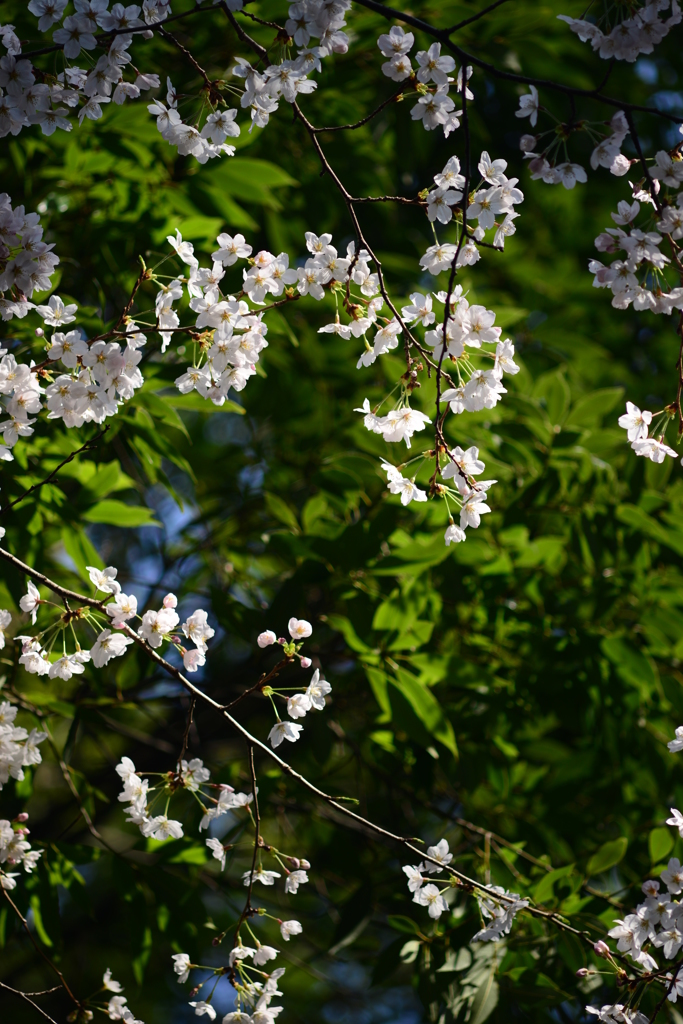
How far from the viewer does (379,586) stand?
2107 millimetres

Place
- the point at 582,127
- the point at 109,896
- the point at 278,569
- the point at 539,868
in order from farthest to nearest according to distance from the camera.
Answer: the point at 109,896
the point at 278,569
the point at 539,868
the point at 582,127

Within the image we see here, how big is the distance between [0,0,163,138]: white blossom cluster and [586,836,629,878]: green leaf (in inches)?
80.7

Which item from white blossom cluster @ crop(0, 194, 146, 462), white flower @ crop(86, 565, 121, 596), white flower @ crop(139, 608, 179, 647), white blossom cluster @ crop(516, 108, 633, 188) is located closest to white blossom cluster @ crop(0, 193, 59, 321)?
Result: white blossom cluster @ crop(0, 194, 146, 462)

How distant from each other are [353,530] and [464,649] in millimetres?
658

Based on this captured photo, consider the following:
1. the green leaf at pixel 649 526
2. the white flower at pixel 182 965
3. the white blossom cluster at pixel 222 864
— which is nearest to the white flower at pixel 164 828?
the white blossom cluster at pixel 222 864

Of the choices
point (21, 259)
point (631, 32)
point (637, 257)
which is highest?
point (631, 32)

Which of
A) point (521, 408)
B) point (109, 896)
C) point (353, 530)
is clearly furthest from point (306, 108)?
point (109, 896)

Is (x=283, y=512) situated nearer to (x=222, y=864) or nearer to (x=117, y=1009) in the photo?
(x=222, y=864)

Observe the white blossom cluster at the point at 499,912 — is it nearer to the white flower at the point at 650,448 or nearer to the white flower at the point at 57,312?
the white flower at the point at 650,448

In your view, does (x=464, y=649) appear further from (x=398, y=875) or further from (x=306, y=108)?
(x=306, y=108)

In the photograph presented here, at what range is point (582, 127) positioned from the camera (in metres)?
Answer: 1.56

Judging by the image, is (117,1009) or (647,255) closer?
(647,255)

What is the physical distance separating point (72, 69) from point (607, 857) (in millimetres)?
2184

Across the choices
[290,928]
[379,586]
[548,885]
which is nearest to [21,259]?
[379,586]
